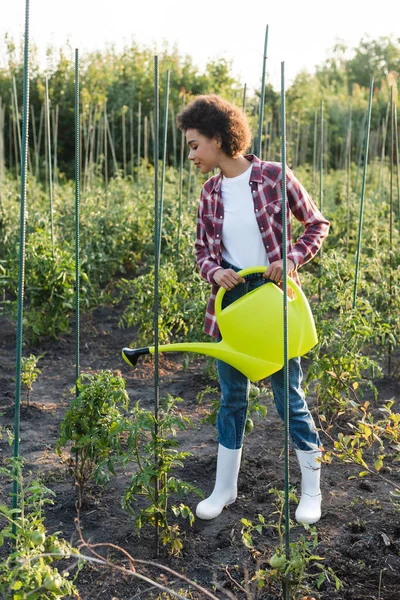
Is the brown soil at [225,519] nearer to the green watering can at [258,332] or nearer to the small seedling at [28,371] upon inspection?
the small seedling at [28,371]

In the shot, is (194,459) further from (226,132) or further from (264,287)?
(226,132)

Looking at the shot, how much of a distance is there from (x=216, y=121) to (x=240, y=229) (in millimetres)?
353

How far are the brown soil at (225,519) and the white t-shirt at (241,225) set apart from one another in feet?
2.81

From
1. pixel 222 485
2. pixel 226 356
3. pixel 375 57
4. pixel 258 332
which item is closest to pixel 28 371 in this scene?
pixel 222 485

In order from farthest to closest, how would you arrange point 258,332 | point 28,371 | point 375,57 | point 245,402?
point 375,57, point 28,371, point 245,402, point 258,332

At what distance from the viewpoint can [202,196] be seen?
2.47 metres

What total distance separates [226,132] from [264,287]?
1.72 feet

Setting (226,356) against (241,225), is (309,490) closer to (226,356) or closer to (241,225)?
(226,356)

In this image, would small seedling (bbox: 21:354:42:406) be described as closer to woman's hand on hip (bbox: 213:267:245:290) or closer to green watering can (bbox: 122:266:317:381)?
green watering can (bbox: 122:266:317:381)

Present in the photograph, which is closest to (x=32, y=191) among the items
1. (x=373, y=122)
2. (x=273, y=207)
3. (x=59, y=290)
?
(x=59, y=290)

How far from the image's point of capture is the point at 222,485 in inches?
101

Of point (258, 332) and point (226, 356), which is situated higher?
point (258, 332)

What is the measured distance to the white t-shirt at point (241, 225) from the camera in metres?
2.36

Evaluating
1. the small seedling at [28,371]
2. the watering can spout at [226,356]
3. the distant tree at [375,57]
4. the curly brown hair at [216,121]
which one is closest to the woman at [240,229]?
the curly brown hair at [216,121]
